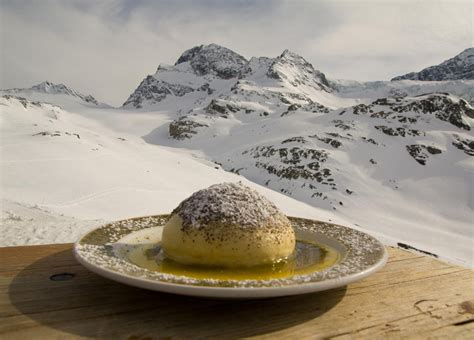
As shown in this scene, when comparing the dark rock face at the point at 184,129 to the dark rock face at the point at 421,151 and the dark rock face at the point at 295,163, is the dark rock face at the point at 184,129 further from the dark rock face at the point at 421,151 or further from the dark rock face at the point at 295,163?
the dark rock face at the point at 421,151

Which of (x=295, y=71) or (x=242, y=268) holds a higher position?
(x=295, y=71)

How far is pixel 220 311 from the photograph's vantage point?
4.01 feet

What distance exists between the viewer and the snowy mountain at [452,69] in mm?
119188

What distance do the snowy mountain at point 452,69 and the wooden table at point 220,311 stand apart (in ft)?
437

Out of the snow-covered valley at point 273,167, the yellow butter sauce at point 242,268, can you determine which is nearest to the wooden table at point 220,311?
the yellow butter sauce at point 242,268

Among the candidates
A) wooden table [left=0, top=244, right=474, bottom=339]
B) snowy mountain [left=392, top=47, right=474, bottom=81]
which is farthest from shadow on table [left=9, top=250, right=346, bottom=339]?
snowy mountain [left=392, top=47, right=474, bottom=81]

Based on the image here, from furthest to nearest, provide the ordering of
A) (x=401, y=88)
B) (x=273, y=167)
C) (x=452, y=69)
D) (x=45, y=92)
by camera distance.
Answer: (x=45, y=92) < (x=452, y=69) < (x=401, y=88) < (x=273, y=167)

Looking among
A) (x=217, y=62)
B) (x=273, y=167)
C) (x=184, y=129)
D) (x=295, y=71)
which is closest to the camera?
(x=273, y=167)

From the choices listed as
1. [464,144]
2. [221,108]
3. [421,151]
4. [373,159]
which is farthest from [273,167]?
[221,108]

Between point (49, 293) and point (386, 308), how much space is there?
1126 mm

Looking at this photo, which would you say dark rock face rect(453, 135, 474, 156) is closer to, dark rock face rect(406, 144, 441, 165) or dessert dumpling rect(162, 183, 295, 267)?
dark rock face rect(406, 144, 441, 165)

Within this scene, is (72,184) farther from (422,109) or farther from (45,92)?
(45,92)

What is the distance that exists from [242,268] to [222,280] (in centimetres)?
36

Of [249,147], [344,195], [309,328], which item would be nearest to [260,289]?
[309,328]
